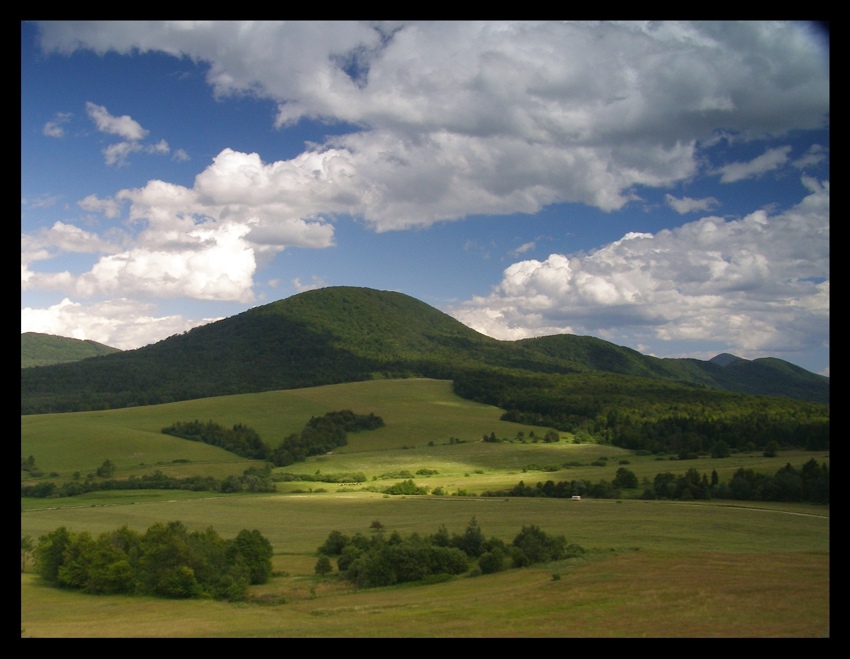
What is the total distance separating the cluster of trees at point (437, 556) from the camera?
12.4 metres

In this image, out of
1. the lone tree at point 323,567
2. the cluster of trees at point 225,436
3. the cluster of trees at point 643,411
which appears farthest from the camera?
the cluster of trees at point 225,436

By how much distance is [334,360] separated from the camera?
235 feet

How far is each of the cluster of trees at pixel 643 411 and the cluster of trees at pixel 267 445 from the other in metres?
15.0

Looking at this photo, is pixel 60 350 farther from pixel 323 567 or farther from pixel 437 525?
pixel 323 567

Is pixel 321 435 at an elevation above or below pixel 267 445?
above

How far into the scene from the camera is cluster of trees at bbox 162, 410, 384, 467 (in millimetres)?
41969

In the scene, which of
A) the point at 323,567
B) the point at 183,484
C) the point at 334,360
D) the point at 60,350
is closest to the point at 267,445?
the point at 183,484

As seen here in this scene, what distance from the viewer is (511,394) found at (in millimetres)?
56844

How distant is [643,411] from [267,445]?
27499 millimetres

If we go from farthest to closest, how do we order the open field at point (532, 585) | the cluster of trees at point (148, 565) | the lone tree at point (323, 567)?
the lone tree at point (323, 567), the cluster of trees at point (148, 565), the open field at point (532, 585)

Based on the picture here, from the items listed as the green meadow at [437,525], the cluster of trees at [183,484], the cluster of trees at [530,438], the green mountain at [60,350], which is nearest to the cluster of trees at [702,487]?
the green meadow at [437,525]

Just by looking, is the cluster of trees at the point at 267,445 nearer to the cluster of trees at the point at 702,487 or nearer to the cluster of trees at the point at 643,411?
the cluster of trees at the point at 643,411
